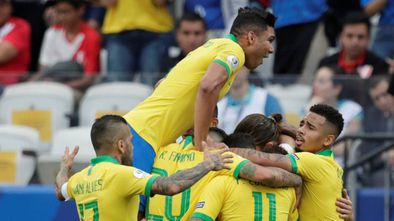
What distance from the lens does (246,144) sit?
9.71 meters

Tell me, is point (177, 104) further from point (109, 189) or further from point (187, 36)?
point (187, 36)

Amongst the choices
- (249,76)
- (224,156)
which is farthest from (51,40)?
(224,156)

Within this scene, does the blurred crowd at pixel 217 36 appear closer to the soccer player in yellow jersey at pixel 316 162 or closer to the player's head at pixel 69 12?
the player's head at pixel 69 12

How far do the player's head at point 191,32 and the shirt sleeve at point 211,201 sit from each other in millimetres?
5212

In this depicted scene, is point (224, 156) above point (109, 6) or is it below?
below

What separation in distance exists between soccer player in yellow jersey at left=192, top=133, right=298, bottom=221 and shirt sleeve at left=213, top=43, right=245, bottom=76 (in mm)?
759

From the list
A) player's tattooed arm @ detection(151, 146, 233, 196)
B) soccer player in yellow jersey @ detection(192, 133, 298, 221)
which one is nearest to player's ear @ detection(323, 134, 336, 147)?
soccer player in yellow jersey @ detection(192, 133, 298, 221)

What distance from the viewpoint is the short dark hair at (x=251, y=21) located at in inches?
388

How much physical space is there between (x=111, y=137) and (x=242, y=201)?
1.00 m

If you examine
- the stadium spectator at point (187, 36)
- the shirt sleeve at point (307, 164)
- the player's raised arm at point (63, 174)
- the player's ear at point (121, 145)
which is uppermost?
the stadium spectator at point (187, 36)

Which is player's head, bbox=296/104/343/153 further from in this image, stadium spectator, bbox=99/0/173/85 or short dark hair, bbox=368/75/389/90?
stadium spectator, bbox=99/0/173/85

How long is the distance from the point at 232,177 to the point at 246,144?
314 mm

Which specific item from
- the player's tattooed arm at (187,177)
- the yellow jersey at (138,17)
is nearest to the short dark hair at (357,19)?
the yellow jersey at (138,17)

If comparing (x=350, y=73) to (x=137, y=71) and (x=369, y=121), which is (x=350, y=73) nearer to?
(x=369, y=121)
